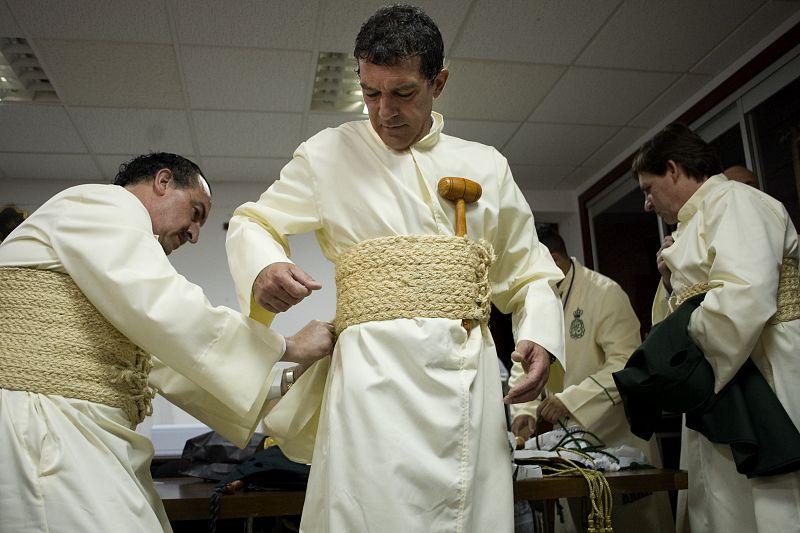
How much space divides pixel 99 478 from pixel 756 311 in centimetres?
158

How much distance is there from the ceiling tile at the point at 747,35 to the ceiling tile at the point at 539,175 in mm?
1544

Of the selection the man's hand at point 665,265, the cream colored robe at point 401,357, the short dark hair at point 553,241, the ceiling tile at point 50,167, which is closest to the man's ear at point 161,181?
the cream colored robe at point 401,357

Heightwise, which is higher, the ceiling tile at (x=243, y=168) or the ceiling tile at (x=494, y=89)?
the ceiling tile at (x=494, y=89)

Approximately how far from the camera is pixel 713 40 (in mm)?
3730

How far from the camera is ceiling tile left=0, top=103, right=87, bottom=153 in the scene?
4254 millimetres

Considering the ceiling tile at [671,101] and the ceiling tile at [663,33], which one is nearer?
the ceiling tile at [663,33]

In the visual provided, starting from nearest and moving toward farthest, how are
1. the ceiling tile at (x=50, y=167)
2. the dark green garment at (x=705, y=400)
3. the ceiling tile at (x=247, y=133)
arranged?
the dark green garment at (x=705, y=400) < the ceiling tile at (x=247, y=133) < the ceiling tile at (x=50, y=167)

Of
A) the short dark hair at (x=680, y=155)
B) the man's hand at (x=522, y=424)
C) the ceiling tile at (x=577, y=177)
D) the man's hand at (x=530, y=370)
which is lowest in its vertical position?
the man's hand at (x=522, y=424)

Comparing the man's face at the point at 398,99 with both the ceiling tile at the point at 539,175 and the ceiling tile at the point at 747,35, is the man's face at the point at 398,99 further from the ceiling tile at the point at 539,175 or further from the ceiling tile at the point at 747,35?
the ceiling tile at the point at 539,175

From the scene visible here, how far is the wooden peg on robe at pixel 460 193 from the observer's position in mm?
1478

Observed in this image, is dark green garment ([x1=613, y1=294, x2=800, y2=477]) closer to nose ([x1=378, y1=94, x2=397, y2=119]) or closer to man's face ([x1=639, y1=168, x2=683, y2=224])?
man's face ([x1=639, y1=168, x2=683, y2=224])

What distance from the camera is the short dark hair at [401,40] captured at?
147cm

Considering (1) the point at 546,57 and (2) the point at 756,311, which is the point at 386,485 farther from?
(1) the point at 546,57

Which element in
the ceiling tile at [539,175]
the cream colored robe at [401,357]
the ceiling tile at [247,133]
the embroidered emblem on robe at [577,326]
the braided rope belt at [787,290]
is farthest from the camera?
the ceiling tile at [539,175]
